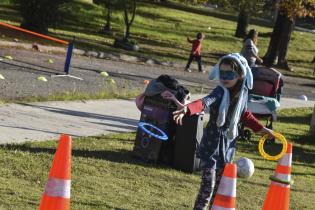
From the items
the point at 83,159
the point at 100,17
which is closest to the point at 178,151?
the point at 83,159

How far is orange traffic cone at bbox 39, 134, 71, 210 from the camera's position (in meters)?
5.41

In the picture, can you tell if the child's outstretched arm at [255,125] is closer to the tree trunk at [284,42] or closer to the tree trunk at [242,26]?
the tree trunk at [284,42]

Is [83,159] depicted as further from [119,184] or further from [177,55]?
[177,55]

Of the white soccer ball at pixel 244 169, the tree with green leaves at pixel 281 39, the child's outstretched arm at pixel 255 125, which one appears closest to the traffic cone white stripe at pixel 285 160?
the child's outstretched arm at pixel 255 125

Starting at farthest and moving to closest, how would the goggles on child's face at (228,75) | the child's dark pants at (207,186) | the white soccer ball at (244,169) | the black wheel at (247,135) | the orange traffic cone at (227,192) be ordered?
the black wheel at (247,135) < the white soccer ball at (244,169) < the child's dark pants at (207,186) < the goggles on child's face at (228,75) < the orange traffic cone at (227,192)

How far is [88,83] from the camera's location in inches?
674

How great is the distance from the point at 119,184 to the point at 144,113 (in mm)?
1723

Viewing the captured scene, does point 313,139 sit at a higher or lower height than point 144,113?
lower

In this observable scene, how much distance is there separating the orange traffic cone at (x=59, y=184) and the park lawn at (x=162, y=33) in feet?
60.1

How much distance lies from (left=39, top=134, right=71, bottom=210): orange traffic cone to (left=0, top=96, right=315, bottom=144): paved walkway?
3.93m

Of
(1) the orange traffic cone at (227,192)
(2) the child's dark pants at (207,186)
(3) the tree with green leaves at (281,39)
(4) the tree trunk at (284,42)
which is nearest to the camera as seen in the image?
(1) the orange traffic cone at (227,192)

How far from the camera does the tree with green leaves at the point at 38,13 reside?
2502 cm

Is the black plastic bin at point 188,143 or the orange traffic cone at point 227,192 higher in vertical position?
the orange traffic cone at point 227,192

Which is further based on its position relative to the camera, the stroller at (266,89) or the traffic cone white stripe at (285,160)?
the stroller at (266,89)
